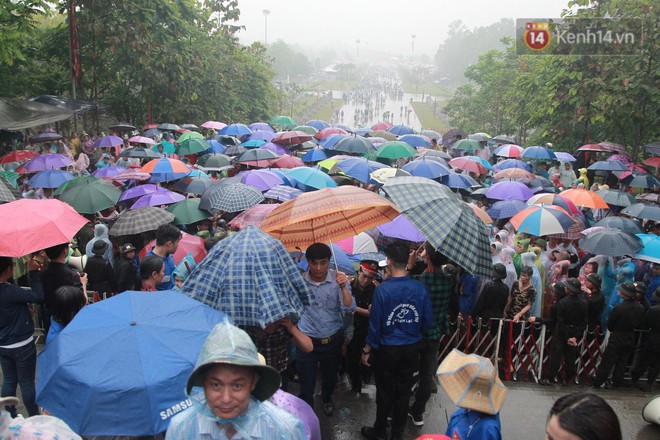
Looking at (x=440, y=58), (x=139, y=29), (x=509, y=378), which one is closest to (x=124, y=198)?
(x=509, y=378)

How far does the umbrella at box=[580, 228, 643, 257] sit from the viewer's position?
602cm

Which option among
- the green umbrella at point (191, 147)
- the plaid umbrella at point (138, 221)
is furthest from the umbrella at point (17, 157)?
the plaid umbrella at point (138, 221)

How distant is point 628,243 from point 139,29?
15.7m

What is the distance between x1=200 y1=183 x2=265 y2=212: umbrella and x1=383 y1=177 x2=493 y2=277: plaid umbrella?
3196 millimetres

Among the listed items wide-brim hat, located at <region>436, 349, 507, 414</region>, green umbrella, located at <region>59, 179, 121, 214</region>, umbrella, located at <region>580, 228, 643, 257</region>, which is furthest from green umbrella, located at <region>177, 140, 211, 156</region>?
wide-brim hat, located at <region>436, 349, 507, 414</region>

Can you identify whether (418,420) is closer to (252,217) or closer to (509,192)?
(252,217)

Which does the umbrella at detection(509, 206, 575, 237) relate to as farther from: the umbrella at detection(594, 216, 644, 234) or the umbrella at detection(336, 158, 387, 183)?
the umbrella at detection(336, 158, 387, 183)

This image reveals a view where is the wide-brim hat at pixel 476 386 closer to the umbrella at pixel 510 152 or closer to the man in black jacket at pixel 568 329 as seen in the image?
the man in black jacket at pixel 568 329

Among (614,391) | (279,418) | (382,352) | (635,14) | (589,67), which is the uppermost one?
(635,14)

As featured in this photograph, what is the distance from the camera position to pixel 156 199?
24.2 feet

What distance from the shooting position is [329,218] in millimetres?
4617

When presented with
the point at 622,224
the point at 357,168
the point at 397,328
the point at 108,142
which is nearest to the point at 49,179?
the point at 357,168

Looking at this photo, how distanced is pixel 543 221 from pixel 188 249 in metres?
4.59

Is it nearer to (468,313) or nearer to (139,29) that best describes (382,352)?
(468,313)
